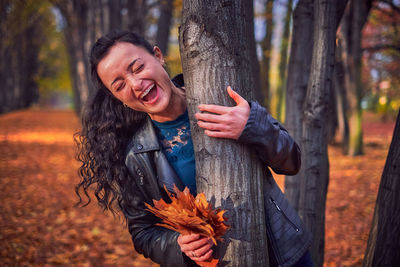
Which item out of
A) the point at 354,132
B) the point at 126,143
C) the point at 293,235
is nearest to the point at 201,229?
the point at 293,235

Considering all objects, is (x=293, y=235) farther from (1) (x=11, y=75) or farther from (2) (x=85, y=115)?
(1) (x=11, y=75)

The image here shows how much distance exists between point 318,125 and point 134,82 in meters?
1.47

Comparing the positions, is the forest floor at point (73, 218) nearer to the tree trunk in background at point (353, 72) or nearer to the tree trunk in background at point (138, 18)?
the tree trunk in background at point (353, 72)

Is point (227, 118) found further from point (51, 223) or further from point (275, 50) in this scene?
point (275, 50)

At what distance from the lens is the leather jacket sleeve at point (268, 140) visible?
1247 mm

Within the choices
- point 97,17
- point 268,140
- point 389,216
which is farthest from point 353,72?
point 268,140

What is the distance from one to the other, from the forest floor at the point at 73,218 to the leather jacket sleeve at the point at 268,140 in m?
1.97

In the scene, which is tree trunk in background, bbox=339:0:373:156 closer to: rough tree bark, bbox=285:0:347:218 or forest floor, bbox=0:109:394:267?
forest floor, bbox=0:109:394:267

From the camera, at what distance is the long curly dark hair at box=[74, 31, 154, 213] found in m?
1.64

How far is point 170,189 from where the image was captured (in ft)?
5.10

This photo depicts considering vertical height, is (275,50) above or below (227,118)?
above

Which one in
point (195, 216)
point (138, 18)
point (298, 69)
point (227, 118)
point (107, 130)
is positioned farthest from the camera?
point (138, 18)

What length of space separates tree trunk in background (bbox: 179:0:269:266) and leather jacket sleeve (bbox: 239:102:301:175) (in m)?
0.07

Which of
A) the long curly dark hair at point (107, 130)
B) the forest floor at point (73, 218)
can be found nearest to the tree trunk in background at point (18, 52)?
the forest floor at point (73, 218)
